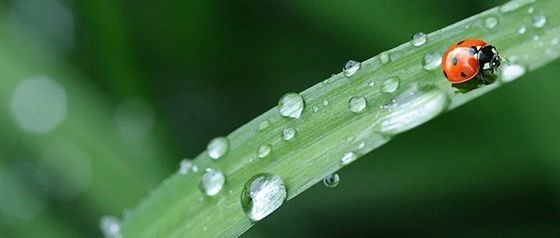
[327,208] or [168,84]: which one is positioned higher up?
[168,84]

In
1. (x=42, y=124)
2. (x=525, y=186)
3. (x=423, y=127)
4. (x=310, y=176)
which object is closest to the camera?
(x=310, y=176)

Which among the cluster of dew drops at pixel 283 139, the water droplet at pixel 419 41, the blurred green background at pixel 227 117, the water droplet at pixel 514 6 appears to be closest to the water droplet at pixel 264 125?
the cluster of dew drops at pixel 283 139

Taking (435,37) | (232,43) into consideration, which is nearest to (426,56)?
(435,37)

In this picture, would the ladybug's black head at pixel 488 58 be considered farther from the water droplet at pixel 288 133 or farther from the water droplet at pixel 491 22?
the water droplet at pixel 288 133

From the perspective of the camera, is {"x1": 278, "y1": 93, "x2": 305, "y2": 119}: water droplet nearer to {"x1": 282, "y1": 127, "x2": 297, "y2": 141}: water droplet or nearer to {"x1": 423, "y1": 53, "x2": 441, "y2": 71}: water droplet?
{"x1": 282, "y1": 127, "x2": 297, "y2": 141}: water droplet

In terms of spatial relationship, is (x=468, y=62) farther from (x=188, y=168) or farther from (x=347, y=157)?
(x=188, y=168)

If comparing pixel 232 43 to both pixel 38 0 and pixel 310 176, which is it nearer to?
pixel 38 0

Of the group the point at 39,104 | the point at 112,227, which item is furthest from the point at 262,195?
the point at 39,104
